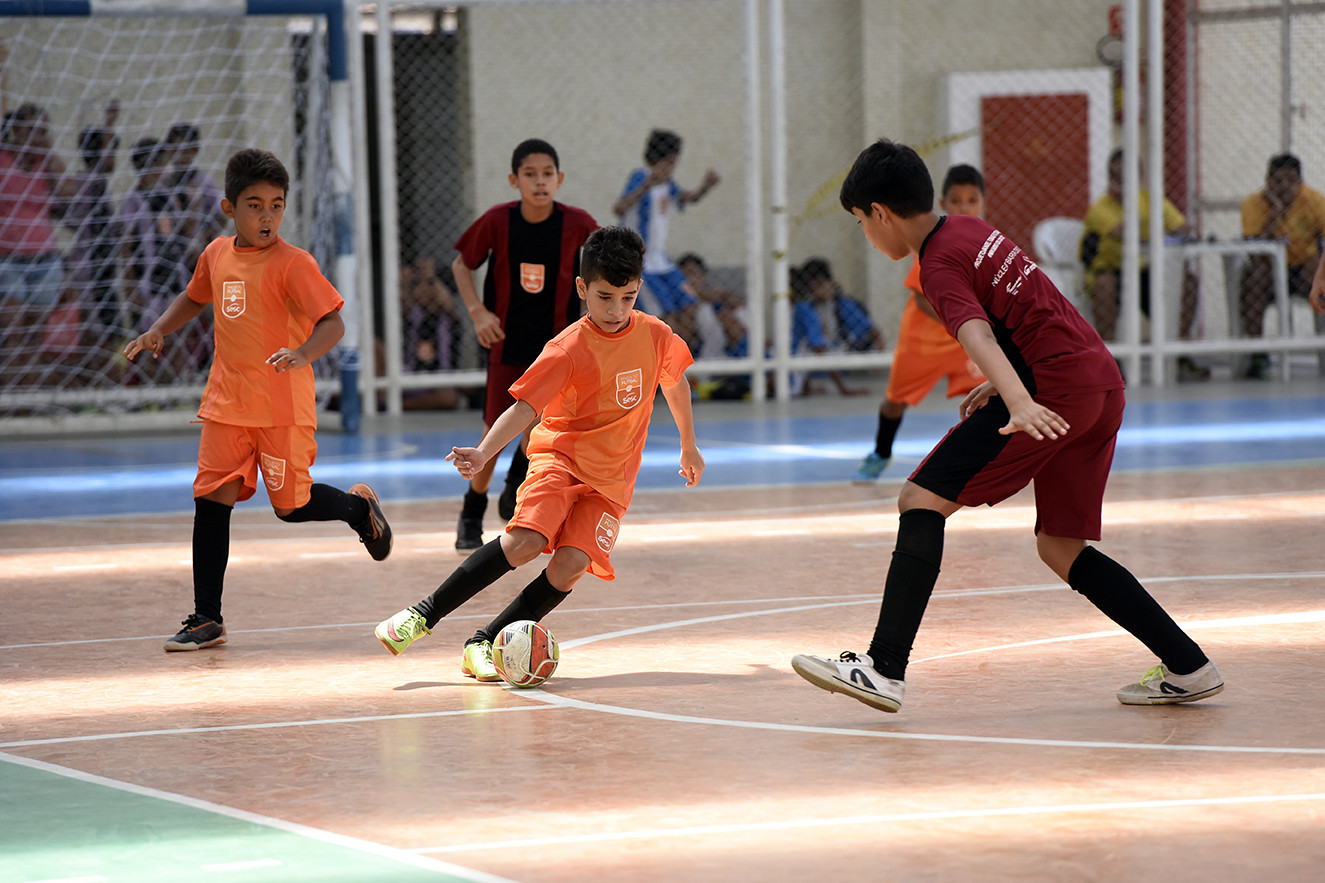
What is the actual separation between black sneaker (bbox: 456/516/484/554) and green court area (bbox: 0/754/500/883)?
3.03m

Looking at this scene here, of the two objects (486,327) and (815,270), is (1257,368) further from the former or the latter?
(486,327)

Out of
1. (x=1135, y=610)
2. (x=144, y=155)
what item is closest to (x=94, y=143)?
(x=144, y=155)

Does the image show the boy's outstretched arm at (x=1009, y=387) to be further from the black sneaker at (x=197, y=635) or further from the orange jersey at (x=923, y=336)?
the orange jersey at (x=923, y=336)

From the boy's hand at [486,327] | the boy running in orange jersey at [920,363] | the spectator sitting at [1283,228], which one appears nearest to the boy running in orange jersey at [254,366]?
the boy's hand at [486,327]

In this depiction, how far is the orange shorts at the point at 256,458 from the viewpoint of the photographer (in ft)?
16.6

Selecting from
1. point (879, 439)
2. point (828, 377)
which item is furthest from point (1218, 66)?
point (879, 439)

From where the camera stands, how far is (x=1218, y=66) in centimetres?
1625

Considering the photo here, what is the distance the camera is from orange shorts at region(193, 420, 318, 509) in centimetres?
507

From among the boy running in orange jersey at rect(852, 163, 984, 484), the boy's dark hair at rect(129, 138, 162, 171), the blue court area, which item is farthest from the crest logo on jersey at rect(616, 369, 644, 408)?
the boy's dark hair at rect(129, 138, 162, 171)

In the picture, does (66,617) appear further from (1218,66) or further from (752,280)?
(1218,66)

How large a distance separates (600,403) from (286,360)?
0.98 m

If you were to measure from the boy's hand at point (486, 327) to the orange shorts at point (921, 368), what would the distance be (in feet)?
7.69

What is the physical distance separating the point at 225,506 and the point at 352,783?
1861 mm

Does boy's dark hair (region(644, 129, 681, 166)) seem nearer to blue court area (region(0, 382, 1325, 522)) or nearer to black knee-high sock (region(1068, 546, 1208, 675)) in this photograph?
blue court area (region(0, 382, 1325, 522))
